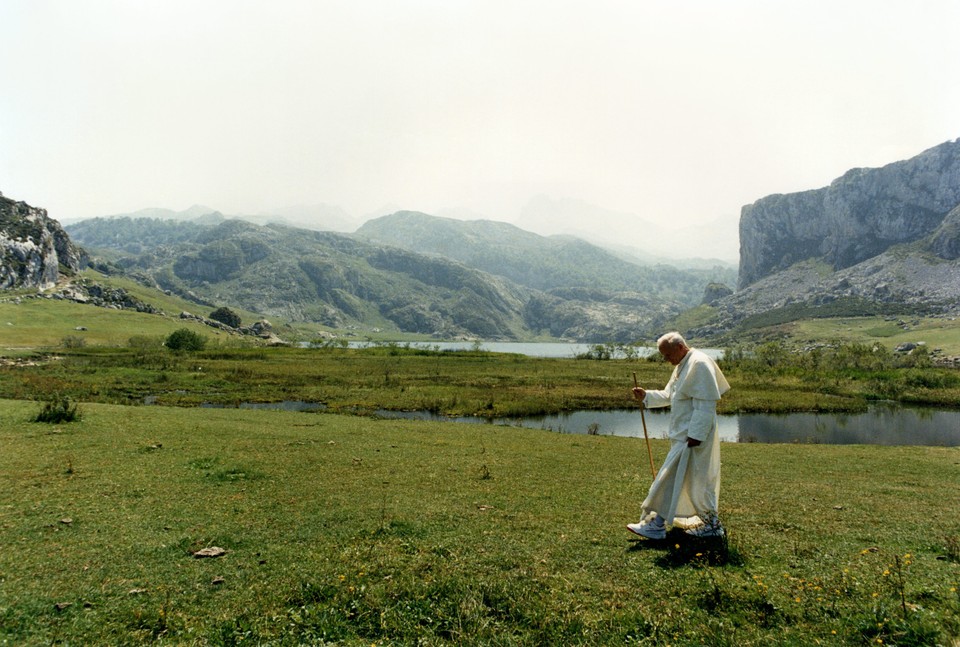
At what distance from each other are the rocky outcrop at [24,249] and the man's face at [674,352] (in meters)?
206

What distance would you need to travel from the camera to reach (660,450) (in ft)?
86.6

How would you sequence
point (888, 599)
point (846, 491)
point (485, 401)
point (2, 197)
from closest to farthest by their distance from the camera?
1. point (888, 599)
2. point (846, 491)
3. point (485, 401)
4. point (2, 197)

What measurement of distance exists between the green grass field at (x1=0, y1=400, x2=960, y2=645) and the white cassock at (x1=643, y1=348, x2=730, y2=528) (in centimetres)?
66

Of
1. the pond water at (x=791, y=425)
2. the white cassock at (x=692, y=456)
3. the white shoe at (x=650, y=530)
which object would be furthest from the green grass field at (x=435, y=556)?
the pond water at (x=791, y=425)

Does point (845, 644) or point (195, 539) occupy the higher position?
point (845, 644)

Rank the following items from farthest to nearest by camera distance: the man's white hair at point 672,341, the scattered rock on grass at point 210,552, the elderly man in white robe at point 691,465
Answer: the man's white hair at point 672,341
the elderly man in white robe at point 691,465
the scattered rock on grass at point 210,552

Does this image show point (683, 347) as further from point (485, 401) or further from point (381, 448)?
point (485, 401)

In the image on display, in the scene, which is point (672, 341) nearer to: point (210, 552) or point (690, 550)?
point (690, 550)

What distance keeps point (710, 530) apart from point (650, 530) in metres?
1.11

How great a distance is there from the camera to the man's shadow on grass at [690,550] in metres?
8.55

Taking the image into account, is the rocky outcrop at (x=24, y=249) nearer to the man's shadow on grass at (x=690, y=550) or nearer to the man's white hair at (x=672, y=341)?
the man's white hair at (x=672, y=341)

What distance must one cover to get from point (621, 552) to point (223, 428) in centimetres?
2267

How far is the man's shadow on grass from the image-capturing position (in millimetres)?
8547

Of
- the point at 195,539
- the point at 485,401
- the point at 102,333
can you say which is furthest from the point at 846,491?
the point at 102,333
